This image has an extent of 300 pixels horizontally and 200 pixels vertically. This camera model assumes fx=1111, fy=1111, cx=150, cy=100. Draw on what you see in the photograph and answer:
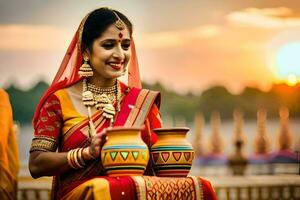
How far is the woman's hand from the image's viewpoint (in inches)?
203

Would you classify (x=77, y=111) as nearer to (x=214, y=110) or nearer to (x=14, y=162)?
(x=14, y=162)

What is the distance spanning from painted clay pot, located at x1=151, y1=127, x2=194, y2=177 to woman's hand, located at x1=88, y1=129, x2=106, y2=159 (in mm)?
344

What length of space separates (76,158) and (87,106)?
0.39 metres

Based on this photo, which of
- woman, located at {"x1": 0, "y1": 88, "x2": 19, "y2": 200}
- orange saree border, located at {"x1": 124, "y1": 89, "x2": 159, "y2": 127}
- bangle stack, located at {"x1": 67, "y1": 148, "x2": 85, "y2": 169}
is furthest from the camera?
woman, located at {"x1": 0, "y1": 88, "x2": 19, "y2": 200}

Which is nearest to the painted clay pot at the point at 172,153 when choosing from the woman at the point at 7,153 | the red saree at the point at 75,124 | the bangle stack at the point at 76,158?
the red saree at the point at 75,124

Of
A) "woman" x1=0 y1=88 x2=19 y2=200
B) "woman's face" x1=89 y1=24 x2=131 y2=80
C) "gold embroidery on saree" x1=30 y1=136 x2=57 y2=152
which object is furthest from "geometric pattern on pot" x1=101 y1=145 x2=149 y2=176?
"woman" x1=0 y1=88 x2=19 y2=200

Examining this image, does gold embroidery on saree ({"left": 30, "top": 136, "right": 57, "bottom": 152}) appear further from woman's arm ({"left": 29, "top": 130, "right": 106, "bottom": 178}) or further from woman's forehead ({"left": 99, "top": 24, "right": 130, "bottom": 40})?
woman's forehead ({"left": 99, "top": 24, "right": 130, "bottom": 40})

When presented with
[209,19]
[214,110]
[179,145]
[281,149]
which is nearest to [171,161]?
[179,145]

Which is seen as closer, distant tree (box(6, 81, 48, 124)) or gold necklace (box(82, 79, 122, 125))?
gold necklace (box(82, 79, 122, 125))

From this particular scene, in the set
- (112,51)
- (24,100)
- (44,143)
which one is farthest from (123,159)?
(24,100)

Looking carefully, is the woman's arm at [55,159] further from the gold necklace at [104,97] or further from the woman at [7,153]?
the woman at [7,153]

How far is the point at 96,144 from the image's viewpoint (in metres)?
5.15

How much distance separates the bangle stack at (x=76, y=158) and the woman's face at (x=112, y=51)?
46cm

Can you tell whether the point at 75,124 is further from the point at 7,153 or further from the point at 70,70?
the point at 7,153
